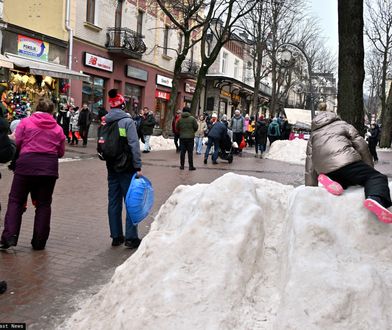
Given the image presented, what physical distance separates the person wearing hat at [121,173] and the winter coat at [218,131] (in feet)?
33.4

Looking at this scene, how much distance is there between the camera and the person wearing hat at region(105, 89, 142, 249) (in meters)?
5.96

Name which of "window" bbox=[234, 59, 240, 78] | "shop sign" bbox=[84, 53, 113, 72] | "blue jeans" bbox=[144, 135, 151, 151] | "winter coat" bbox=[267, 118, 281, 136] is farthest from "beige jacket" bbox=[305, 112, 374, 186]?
"window" bbox=[234, 59, 240, 78]

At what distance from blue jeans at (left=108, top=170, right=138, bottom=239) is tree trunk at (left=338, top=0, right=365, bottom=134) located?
4.03m

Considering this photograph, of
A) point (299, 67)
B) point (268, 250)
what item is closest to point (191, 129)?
point (268, 250)

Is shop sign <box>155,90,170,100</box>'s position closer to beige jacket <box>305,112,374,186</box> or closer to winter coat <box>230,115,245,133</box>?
winter coat <box>230,115,245,133</box>

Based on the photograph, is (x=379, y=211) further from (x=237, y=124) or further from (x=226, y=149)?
(x=237, y=124)

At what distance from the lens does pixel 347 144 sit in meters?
4.40

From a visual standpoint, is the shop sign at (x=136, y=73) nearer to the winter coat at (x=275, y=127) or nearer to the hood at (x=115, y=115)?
the winter coat at (x=275, y=127)

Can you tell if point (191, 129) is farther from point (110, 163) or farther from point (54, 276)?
point (54, 276)

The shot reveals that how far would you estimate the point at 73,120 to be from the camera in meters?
20.3

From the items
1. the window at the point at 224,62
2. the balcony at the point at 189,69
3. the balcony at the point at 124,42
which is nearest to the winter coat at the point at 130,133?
the balcony at the point at 124,42

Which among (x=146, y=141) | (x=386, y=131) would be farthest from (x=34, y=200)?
(x=386, y=131)

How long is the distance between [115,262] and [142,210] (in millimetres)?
667

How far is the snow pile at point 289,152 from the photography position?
67.0ft
